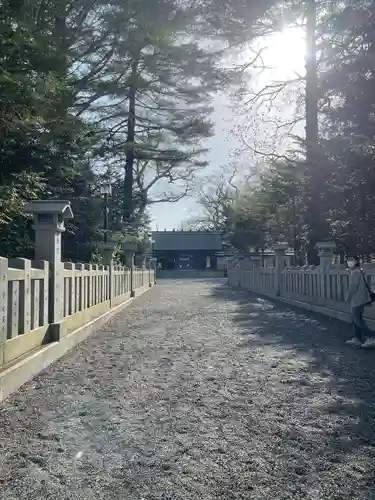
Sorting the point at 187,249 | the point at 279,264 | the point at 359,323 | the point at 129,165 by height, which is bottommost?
the point at 359,323

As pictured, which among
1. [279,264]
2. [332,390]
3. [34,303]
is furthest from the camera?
[279,264]

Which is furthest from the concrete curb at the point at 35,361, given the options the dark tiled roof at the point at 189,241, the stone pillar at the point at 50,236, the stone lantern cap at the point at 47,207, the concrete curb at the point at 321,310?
the dark tiled roof at the point at 189,241

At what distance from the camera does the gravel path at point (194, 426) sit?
3168mm

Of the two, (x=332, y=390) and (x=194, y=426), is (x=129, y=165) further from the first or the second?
(x=194, y=426)

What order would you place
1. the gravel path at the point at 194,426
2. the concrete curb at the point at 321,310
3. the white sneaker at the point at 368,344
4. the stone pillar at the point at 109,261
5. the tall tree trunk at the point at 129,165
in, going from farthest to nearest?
the tall tree trunk at the point at 129,165 < the stone pillar at the point at 109,261 < the concrete curb at the point at 321,310 < the white sneaker at the point at 368,344 < the gravel path at the point at 194,426

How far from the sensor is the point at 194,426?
4.32m

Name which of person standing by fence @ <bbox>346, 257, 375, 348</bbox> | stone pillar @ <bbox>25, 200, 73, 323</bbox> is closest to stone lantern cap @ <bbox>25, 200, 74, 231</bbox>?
stone pillar @ <bbox>25, 200, 73, 323</bbox>

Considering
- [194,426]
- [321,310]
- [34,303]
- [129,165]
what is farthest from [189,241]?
[194,426]

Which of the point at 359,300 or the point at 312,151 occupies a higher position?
the point at 312,151

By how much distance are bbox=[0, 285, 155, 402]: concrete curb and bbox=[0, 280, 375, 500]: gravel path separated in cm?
14

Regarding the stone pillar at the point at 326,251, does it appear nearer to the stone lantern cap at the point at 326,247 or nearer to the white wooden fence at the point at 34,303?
the stone lantern cap at the point at 326,247

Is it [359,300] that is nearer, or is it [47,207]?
[47,207]

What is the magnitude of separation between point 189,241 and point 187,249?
111cm

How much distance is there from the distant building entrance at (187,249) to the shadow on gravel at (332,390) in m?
51.3
